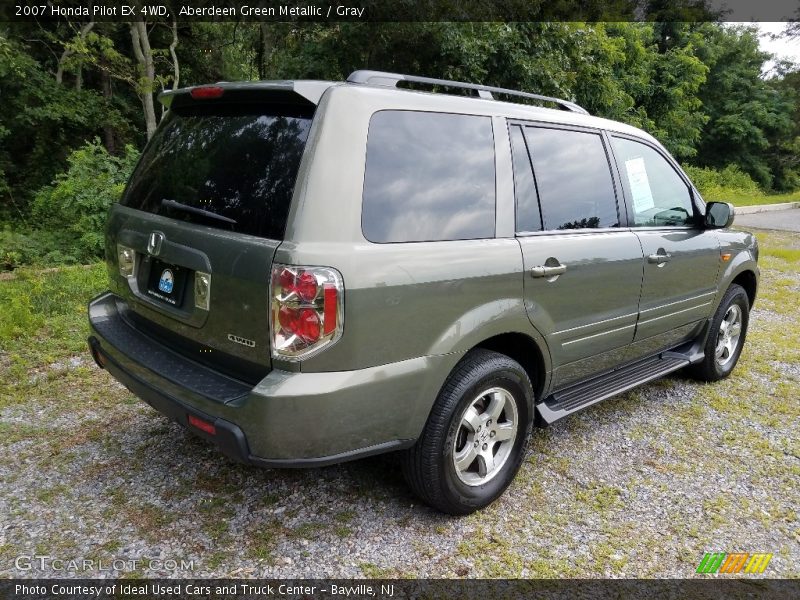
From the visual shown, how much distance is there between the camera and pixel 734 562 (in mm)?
2502

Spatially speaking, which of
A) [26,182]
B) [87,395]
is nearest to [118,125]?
[26,182]

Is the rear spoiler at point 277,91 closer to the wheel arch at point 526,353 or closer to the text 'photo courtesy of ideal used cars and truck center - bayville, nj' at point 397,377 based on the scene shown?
the text 'photo courtesy of ideal used cars and truck center - bayville, nj' at point 397,377

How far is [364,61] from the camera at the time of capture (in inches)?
457

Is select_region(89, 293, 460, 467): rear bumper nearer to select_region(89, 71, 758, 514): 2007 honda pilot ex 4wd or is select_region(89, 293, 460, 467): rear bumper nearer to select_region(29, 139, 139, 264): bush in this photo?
select_region(89, 71, 758, 514): 2007 honda pilot ex 4wd

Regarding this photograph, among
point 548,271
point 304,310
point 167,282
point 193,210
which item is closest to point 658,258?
point 548,271

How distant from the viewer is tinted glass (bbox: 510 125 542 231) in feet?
9.01

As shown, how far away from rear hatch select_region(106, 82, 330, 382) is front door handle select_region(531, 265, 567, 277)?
4.07 feet

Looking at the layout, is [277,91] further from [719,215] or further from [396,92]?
[719,215]

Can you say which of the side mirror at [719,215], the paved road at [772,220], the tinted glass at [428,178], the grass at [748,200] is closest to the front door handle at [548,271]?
the tinted glass at [428,178]

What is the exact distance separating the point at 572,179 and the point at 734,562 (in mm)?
1980

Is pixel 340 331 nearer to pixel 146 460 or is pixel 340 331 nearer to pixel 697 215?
pixel 146 460

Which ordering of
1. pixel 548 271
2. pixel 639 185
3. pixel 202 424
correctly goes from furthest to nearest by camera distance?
pixel 639 185
pixel 548 271
pixel 202 424

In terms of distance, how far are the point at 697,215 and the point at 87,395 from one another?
4322 millimetres

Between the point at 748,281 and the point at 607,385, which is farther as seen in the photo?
the point at 748,281
